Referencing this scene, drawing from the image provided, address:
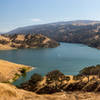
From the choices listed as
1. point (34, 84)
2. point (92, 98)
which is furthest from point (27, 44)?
point (92, 98)

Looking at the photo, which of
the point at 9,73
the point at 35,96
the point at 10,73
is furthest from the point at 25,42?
the point at 35,96

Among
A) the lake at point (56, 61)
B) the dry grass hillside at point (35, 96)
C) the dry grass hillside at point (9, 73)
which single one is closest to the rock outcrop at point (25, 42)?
the lake at point (56, 61)

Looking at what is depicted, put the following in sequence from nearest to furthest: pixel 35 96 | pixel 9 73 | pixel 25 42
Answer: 1. pixel 35 96
2. pixel 9 73
3. pixel 25 42

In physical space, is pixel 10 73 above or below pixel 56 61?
above

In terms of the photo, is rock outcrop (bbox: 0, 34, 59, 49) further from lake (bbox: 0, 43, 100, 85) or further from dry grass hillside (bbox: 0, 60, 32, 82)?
dry grass hillside (bbox: 0, 60, 32, 82)

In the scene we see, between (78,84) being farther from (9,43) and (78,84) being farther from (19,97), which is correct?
(9,43)

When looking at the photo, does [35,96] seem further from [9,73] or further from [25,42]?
[25,42]

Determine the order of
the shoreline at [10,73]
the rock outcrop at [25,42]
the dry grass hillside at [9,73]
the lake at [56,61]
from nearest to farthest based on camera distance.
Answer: the shoreline at [10,73] < the dry grass hillside at [9,73] < the lake at [56,61] < the rock outcrop at [25,42]

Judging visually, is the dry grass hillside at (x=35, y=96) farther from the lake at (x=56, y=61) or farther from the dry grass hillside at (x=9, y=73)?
the dry grass hillside at (x=9, y=73)

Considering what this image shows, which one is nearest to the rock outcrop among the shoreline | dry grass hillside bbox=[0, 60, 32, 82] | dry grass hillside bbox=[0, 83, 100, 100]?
dry grass hillside bbox=[0, 60, 32, 82]

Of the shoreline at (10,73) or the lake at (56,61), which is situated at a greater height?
the shoreline at (10,73)

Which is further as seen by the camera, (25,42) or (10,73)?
(25,42)

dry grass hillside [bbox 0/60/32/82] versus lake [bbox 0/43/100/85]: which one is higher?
dry grass hillside [bbox 0/60/32/82]
